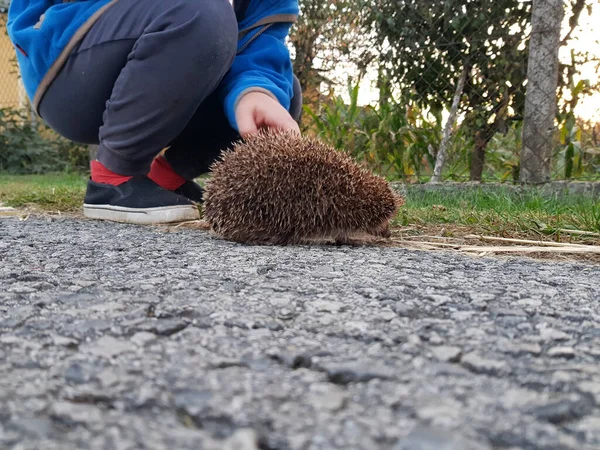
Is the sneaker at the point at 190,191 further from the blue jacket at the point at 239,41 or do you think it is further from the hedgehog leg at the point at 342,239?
the hedgehog leg at the point at 342,239

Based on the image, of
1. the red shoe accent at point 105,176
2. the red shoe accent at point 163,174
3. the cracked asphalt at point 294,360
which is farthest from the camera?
the red shoe accent at point 163,174

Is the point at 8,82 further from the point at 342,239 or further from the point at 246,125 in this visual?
the point at 342,239

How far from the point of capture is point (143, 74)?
8.91 ft

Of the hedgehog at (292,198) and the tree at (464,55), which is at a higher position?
the tree at (464,55)

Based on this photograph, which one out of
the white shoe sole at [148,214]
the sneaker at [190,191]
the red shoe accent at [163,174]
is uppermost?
the red shoe accent at [163,174]

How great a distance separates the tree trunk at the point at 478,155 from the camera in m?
5.07

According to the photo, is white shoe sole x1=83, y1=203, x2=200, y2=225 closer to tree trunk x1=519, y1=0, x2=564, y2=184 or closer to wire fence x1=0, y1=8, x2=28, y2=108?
tree trunk x1=519, y1=0, x2=564, y2=184

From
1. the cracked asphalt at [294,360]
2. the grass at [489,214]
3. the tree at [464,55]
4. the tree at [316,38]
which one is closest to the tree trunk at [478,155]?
the tree at [464,55]

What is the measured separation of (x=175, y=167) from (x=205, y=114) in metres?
0.36

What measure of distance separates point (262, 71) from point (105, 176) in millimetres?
974

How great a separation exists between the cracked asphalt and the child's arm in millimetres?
1324

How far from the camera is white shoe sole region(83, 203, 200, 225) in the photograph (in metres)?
2.88

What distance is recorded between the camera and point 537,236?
2.54 meters

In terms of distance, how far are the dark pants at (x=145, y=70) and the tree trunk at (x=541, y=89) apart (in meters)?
2.59
